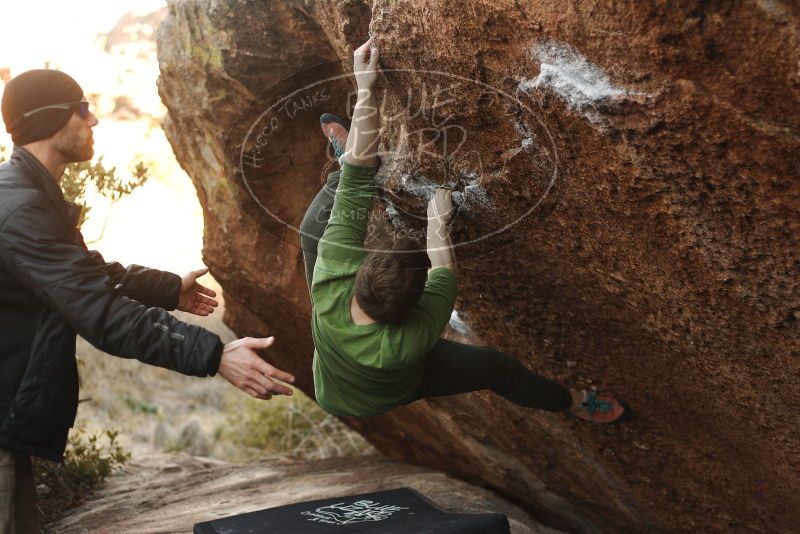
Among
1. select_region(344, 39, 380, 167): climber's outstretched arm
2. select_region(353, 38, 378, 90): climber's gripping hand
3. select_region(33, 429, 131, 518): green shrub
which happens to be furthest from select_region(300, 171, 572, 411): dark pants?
select_region(33, 429, 131, 518): green shrub

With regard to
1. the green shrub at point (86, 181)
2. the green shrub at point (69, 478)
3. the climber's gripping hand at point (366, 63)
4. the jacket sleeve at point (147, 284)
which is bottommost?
the green shrub at point (69, 478)

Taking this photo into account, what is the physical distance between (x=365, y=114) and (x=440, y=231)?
533 millimetres

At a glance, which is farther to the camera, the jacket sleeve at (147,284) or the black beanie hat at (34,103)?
the jacket sleeve at (147,284)

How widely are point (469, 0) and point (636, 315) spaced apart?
4.42 ft

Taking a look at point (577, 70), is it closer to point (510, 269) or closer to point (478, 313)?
point (510, 269)

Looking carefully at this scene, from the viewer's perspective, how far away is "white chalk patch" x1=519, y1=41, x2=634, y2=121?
94.8 inches

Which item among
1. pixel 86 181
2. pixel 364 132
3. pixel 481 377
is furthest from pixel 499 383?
pixel 86 181

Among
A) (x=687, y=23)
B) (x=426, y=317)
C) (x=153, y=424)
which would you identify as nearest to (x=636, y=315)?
(x=426, y=317)

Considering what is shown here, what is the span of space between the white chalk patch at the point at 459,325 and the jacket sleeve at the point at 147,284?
→ 1.42 metres

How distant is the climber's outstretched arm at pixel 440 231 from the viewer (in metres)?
3.25

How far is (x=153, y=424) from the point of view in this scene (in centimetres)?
1011

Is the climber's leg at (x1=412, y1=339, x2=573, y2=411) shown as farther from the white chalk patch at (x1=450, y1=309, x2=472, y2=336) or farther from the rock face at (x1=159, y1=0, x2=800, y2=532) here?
the white chalk patch at (x1=450, y1=309, x2=472, y2=336)

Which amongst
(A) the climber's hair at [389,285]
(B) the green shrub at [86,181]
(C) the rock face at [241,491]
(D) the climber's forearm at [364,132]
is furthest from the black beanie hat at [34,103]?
(C) the rock face at [241,491]

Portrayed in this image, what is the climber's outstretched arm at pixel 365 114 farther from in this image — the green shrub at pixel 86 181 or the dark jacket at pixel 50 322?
the green shrub at pixel 86 181
